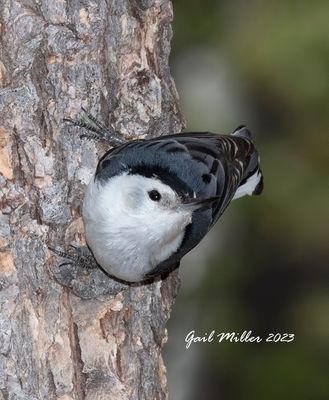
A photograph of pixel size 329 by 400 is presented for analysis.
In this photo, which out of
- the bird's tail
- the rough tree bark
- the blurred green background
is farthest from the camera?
the blurred green background

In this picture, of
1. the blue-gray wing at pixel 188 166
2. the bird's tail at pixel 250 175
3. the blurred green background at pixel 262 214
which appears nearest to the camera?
the blue-gray wing at pixel 188 166

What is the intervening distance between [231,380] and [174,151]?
1.98 metres

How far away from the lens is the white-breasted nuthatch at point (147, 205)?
288 centimetres

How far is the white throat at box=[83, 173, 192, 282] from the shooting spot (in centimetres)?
289

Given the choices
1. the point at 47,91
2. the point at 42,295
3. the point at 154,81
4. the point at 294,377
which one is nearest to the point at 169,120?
the point at 154,81

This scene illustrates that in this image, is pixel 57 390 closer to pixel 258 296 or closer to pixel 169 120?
pixel 169 120

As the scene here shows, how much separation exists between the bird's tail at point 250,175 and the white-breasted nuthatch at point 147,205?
1.41 ft

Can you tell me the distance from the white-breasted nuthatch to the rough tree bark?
0.27 ft

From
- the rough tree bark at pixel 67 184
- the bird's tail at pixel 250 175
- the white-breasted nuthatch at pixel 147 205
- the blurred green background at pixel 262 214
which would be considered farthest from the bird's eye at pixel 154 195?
the blurred green background at pixel 262 214

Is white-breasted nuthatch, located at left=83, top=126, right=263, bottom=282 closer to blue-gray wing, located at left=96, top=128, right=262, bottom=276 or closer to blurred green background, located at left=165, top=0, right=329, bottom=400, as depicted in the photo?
blue-gray wing, located at left=96, top=128, right=262, bottom=276

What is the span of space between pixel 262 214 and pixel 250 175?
1.23 m

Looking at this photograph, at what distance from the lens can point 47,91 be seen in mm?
2873

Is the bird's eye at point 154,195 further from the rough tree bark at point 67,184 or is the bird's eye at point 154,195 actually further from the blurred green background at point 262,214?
the blurred green background at point 262,214

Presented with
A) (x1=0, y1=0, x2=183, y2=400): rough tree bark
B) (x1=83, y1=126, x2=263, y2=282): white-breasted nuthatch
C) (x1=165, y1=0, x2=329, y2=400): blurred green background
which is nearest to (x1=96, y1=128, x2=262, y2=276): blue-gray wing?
(x1=83, y1=126, x2=263, y2=282): white-breasted nuthatch
